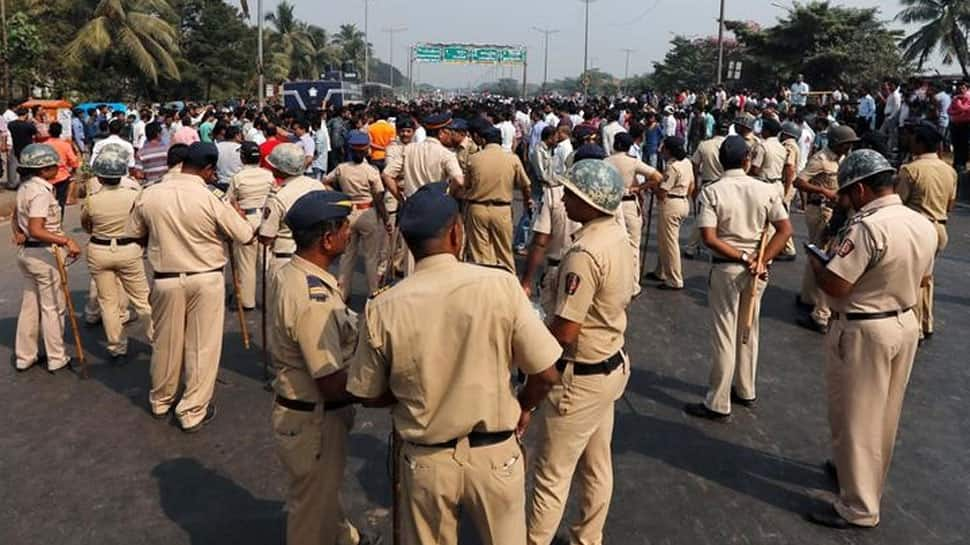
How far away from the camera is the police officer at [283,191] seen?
555cm

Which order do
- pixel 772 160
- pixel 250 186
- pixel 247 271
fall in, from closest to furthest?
pixel 250 186 → pixel 247 271 → pixel 772 160

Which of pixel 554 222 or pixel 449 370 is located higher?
pixel 554 222

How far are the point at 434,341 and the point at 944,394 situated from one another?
5256mm

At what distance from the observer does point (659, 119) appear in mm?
19188

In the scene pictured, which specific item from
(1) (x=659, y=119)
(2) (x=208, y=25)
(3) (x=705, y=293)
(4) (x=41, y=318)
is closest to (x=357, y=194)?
(4) (x=41, y=318)

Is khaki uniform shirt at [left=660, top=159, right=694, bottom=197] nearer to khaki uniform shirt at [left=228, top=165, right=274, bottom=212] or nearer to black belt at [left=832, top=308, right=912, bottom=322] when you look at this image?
khaki uniform shirt at [left=228, top=165, right=274, bottom=212]

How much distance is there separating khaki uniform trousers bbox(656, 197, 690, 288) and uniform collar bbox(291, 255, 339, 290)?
609cm

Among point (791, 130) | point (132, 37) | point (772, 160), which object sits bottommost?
point (772, 160)

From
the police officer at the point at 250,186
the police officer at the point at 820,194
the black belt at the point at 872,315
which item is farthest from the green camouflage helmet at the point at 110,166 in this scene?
the police officer at the point at 820,194

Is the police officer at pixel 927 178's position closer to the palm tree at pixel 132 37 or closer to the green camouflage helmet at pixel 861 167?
the green camouflage helmet at pixel 861 167

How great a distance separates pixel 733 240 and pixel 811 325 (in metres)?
2.97

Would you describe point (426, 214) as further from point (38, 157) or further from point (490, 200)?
point (490, 200)

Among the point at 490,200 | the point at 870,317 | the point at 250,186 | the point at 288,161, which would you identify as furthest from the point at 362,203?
the point at 870,317

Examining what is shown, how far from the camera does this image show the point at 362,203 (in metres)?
7.54
